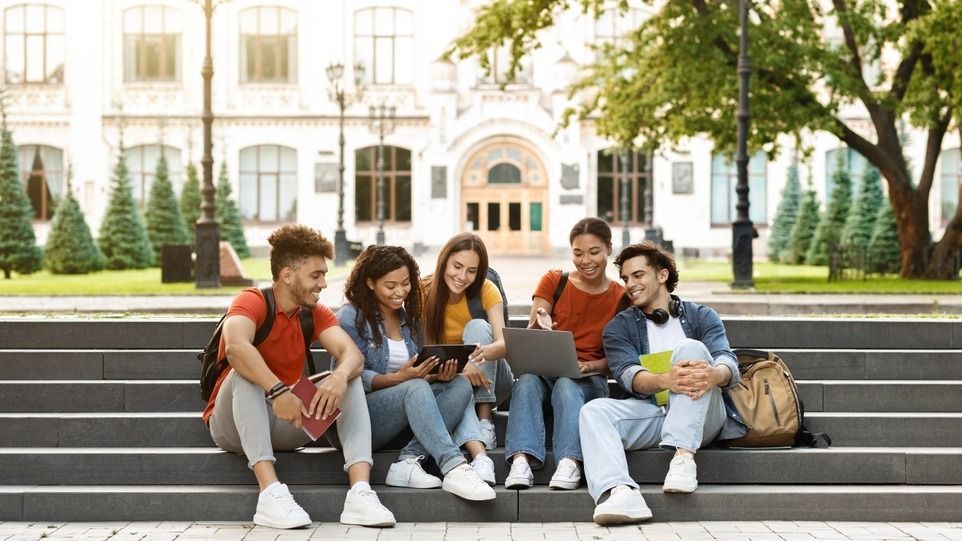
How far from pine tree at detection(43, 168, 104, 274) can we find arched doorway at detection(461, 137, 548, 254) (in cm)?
1601

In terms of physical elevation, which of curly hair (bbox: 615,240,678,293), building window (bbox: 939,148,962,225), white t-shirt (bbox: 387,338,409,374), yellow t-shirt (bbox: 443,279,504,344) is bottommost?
white t-shirt (bbox: 387,338,409,374)

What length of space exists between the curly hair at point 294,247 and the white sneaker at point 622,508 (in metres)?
1.82

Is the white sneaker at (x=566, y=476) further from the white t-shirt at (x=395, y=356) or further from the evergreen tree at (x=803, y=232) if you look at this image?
the evergreen tree at (x=803, y=232)

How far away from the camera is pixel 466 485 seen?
21.6 ft

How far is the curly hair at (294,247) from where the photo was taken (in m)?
6.72

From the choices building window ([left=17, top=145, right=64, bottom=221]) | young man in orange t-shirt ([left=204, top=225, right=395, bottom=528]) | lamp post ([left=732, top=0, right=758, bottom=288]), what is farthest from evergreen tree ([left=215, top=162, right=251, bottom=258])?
young man in orange t-shirt ([left=204, top=225, right=395, bottom=528])

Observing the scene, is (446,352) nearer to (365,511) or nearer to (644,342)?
(365,511)

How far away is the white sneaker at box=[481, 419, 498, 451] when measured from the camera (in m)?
7.07

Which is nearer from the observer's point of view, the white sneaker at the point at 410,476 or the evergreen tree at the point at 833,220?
the white sneaker at the point at 410,476

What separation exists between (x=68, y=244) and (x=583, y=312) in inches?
996

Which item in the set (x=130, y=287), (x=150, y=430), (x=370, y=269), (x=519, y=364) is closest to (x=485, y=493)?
(x=519, y=364)

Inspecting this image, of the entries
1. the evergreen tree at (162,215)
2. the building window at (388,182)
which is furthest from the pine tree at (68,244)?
the building window at (388,182)

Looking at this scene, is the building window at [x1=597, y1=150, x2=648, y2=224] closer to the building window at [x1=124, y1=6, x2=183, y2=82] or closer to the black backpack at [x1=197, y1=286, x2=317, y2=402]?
the building window at [x1=124, y1=6, x2=183, y2=82]

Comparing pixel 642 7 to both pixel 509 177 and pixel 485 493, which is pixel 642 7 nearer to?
pixel 509 177
